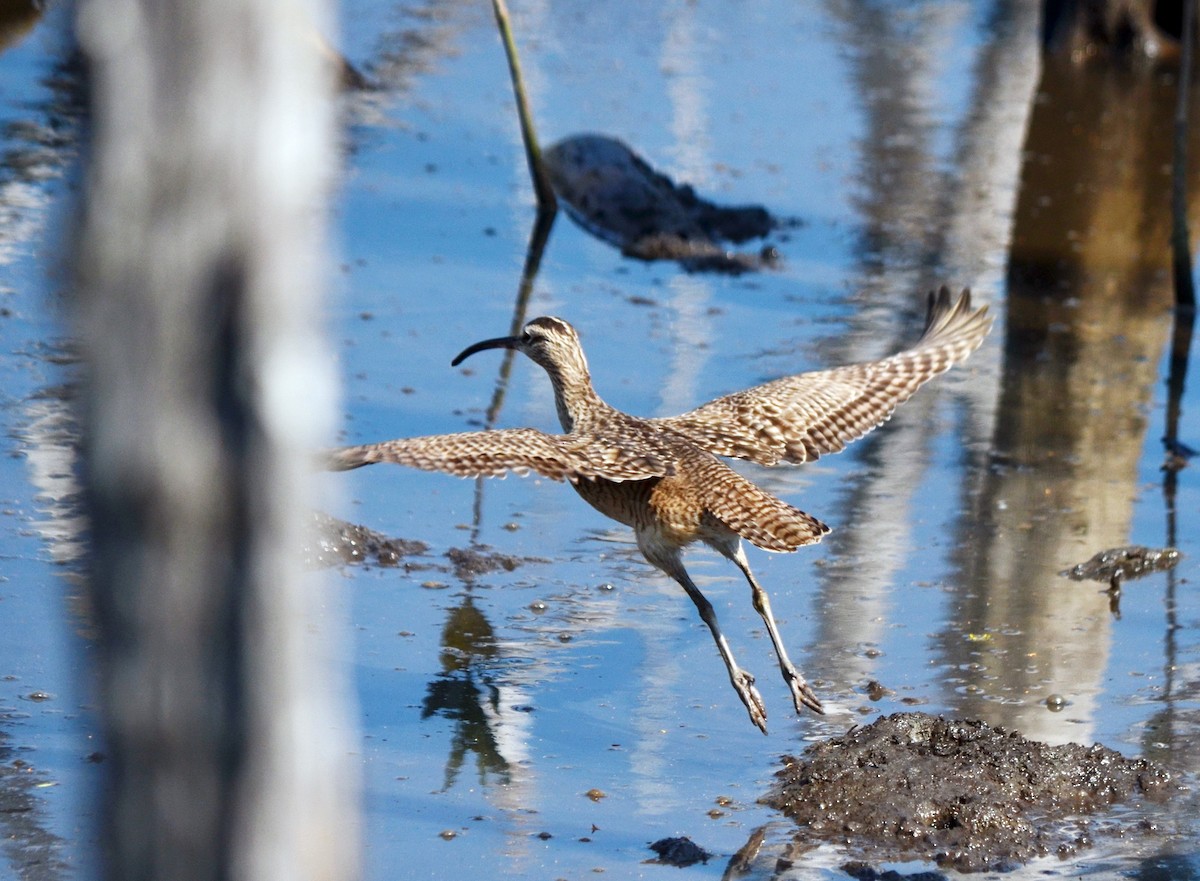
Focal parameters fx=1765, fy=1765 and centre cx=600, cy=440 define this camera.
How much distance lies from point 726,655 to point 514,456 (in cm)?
100

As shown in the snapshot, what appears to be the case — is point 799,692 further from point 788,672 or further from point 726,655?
point 726,655

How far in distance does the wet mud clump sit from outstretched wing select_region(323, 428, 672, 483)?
114cm

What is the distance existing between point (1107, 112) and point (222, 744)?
56.7 feet

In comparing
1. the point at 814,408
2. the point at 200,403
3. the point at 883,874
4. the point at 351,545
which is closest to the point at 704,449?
the point at 814,408

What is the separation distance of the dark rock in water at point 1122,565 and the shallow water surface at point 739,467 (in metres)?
0.09

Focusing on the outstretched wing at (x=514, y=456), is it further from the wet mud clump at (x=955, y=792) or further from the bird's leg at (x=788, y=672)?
the wet mud clump at (x=955, y=792)

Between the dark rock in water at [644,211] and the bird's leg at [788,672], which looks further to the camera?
the dark rock in water at [644,211]

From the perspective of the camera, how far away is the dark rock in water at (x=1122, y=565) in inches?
298

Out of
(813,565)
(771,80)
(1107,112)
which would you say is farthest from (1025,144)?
(813,565)

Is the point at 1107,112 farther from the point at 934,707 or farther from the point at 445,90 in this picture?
the point at 934,707

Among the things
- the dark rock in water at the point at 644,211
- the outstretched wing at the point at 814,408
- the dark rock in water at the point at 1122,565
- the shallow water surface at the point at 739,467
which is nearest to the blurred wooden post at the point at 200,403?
the shallow water surface at the point at 739,467

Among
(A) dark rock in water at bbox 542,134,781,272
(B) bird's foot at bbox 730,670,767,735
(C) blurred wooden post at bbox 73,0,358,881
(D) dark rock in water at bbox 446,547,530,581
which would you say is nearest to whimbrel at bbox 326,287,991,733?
(B) bird's foot at bbox 730,670,767,735

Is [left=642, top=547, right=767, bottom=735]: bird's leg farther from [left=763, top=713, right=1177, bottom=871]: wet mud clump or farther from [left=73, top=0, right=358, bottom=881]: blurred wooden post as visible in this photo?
[left=73, top=0, right=358, bottom=881]: blurred wooden post

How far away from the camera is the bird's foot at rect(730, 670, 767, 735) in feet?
19.2
